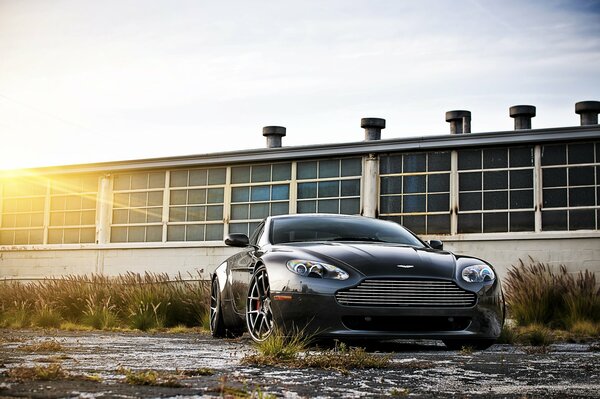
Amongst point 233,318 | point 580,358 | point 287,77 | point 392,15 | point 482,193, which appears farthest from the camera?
point 287,77

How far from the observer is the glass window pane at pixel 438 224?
1922 cm

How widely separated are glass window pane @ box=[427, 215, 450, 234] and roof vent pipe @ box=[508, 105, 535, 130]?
3.33 meters

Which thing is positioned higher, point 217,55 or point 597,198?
point 217,55

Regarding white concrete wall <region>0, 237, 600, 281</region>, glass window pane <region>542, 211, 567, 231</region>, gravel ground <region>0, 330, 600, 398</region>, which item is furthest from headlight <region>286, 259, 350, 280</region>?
glass window pane <region>542, 211, 567, 231</region>

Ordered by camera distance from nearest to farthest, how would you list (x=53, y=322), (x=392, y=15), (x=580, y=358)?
1. (x=580, y=358)
2. (x=53, y=322)
3. (x=392, y=15)

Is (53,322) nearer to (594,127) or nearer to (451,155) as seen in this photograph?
(451,155)

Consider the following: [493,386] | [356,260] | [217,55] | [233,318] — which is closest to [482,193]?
[217,55]

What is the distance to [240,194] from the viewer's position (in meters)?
21.9

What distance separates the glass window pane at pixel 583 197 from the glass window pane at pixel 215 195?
8.26 m

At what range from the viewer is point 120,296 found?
604 inches

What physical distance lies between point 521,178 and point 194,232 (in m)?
8.02

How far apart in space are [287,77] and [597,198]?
7121mm

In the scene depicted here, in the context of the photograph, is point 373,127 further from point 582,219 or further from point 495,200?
point 582,219

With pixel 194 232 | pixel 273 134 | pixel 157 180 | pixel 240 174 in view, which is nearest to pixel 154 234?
pixel 194 232
